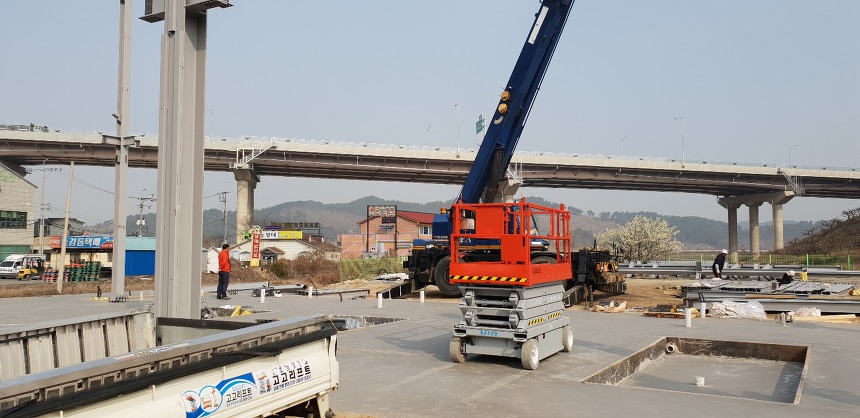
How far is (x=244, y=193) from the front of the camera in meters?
66.1

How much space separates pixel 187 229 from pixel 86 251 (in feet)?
175

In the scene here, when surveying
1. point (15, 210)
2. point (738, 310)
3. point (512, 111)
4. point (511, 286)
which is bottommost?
point (738, 310)

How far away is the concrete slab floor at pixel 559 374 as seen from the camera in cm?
751

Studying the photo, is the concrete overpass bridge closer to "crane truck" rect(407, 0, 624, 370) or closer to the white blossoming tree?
the white blossoming tree

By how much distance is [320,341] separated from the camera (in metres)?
6.06

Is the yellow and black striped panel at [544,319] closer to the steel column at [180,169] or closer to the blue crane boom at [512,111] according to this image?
the steel column at [180,169]

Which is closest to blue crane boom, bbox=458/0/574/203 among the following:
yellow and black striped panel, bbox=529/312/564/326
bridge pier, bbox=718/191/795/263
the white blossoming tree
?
yellow and black striped panel, bbox=529/312/564/326

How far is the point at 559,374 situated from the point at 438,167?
200ft

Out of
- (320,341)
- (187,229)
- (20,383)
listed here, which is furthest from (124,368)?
(187,229)

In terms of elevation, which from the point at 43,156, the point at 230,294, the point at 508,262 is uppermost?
the point at 43,156

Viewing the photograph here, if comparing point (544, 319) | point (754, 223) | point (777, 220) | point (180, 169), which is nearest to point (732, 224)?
point (754, 223)

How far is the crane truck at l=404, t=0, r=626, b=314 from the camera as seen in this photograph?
65.1 feet

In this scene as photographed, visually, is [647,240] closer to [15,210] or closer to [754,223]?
[754,223]

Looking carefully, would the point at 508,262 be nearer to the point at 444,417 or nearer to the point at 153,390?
the point at 444,417
